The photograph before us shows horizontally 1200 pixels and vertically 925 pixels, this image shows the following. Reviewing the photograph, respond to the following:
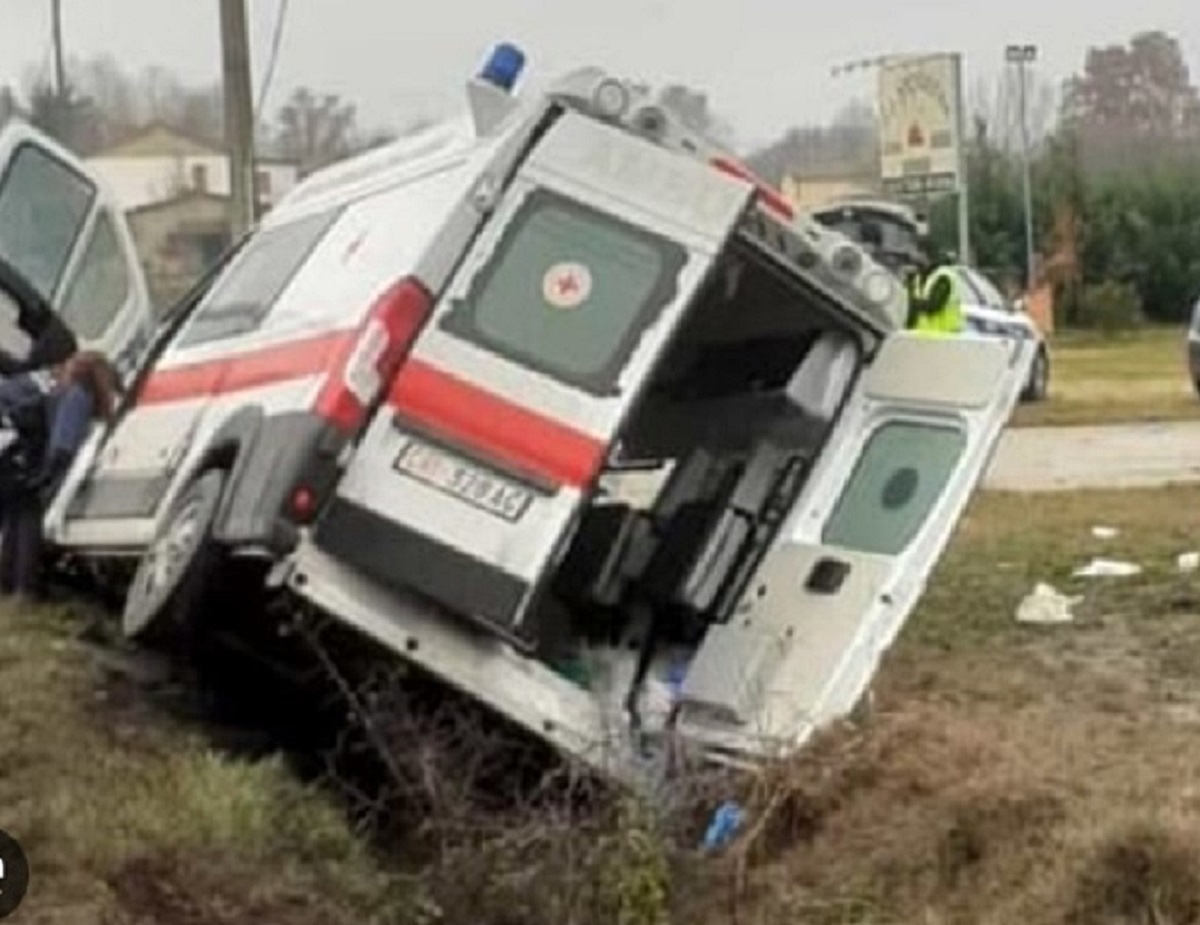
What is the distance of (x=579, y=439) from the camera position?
790cm

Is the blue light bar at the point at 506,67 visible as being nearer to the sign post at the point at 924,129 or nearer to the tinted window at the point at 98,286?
the tinted window at the point at 98,286

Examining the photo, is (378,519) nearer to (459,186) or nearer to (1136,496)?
(459,186)

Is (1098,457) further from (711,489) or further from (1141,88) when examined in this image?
(1141,88)

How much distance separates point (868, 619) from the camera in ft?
27.3

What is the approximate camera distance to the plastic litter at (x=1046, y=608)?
1085 cm

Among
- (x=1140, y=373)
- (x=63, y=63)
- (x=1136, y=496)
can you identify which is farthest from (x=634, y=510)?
(x=63, y=63)

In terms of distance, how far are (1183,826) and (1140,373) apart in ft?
94.3

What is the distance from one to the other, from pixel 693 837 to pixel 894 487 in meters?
1.72

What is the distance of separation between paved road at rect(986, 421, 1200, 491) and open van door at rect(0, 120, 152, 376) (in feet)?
18.5

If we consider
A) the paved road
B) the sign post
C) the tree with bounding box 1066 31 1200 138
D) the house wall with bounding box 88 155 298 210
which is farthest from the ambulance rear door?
the tree with bounding box 1066 31 1200 138

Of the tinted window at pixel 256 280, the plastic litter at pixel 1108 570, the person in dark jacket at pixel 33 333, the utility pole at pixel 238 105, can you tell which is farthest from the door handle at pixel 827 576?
the utility pole at pixel 238 105

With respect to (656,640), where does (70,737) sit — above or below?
below

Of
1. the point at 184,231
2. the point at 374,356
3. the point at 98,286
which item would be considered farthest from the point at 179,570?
the point at 184,231

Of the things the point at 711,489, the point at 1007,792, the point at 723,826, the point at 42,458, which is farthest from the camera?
the point at 42,458
